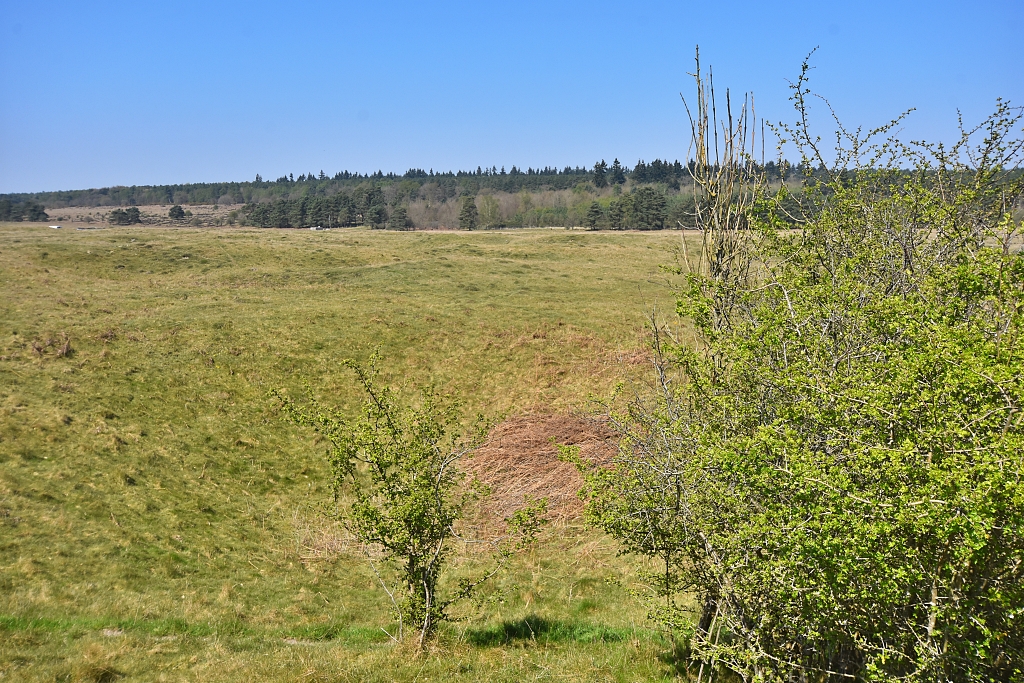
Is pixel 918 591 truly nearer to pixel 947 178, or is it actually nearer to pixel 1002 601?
pixel 1002 601

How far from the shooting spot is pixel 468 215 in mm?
161250

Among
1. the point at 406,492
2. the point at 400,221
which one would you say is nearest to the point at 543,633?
the point at 406,492

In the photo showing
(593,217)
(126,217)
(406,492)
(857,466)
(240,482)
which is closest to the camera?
(857,466)

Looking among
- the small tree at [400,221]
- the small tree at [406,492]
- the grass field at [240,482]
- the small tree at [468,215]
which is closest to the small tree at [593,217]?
the small tree at [468,215]

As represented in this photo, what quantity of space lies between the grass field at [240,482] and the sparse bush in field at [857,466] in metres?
3.67

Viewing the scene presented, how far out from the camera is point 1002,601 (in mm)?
6160

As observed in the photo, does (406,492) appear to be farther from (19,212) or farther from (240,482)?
(19,212)

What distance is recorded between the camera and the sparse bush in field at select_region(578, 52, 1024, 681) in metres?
6.57

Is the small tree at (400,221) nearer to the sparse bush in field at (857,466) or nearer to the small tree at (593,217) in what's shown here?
the small tree at (593,217)

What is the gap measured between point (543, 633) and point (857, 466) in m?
9.27

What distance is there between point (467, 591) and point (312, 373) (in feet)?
72.9

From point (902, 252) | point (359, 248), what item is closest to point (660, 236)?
point (359, 248)

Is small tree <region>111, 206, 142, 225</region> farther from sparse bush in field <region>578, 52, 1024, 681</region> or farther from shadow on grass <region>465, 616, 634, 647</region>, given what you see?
sparse bush in field <region>578, 52, 1024, 681</region>

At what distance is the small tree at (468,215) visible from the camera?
161m
